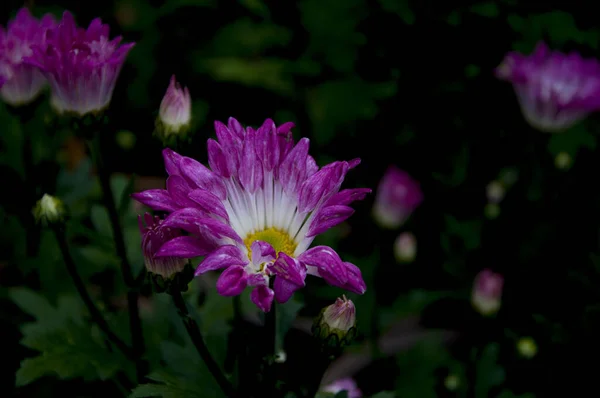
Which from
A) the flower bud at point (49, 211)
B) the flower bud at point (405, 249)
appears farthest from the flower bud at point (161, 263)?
the flower bud at point (405, 249)

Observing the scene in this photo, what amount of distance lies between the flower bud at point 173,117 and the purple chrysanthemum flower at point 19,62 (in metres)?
0.48

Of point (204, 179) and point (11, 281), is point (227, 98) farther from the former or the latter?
point (204, 179)

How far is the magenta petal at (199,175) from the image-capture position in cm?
Result: 107

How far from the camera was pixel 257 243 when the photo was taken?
1.04 metres

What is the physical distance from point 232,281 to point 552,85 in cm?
202

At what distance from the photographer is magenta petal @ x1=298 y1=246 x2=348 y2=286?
0.98 metres

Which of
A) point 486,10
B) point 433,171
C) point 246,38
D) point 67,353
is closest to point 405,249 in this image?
point 433,171

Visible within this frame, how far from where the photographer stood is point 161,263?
1097 millimetres

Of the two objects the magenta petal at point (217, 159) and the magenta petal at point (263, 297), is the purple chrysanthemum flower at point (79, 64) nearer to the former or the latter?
the magenta petal at point (217, 159)

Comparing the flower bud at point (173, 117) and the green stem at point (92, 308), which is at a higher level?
the flower bud at point (173, 117)

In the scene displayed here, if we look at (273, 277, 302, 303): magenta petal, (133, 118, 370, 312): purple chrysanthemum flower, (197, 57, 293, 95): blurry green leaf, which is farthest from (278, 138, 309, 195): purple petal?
(197, 57, 293, 95): blurry green leaf

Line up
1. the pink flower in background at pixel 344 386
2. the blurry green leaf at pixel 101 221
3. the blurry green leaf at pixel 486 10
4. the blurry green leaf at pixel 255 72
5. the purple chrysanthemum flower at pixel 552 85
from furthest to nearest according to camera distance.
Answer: the blurry green leaf at pixel 255 72 < the purple chrysanthemum flower at pixel 552 85 < the blurry green leaf at pixel 486 10 < the pink flower in background at pixel 344 386 < the blurry green leaf at pixel 101 221

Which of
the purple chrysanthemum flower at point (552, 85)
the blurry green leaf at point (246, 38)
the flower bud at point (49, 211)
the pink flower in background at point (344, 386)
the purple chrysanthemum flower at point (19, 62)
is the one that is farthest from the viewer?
the blurry green leaf at point (246, 38)

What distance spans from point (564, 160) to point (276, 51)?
1.56 m
